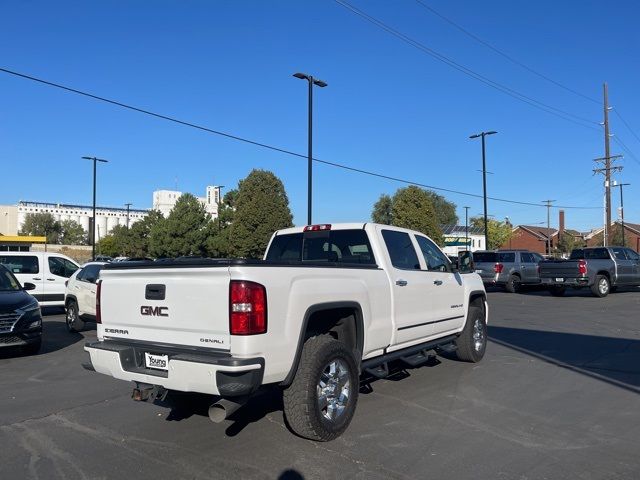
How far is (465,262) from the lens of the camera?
831 cm

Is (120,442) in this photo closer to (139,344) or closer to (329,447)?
(139,344)

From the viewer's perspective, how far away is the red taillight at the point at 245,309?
4352 mm

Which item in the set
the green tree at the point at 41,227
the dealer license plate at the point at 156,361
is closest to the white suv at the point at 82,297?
the dealer license plate at the point at 156,361

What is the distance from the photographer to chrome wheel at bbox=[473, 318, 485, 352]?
8582mm

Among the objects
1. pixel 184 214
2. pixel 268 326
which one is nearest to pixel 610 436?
pixel 268 326

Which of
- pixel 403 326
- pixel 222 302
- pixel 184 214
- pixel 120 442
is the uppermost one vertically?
pixel 184 214

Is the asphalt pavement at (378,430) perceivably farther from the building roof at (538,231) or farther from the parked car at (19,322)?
the building roof at (538,231)

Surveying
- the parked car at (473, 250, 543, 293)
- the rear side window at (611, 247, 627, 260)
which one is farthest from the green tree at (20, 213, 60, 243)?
the rear side window at (611, 247, 627, 260)

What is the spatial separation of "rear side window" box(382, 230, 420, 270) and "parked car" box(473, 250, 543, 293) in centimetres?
1777

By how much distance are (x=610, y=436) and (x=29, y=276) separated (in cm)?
1520

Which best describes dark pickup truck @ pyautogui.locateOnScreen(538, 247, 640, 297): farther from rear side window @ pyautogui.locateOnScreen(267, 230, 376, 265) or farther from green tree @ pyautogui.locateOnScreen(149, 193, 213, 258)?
green tree @ pyautogui.locateOnScreen(149, 193, 213, 258)

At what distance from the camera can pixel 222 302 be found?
4.43 metres

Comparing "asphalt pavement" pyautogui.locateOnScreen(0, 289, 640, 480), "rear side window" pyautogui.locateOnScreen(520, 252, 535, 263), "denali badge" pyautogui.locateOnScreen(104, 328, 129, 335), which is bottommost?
"asphalt pavement" pyautogui.locateOnScreen(0, 289, 640, 480)

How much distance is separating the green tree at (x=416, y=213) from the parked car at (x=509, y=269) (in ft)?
109
